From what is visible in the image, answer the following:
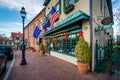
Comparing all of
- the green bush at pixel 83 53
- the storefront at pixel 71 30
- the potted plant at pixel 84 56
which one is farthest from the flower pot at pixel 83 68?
the storefront at pixel 71 30

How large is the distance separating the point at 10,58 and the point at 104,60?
9565 millimetres

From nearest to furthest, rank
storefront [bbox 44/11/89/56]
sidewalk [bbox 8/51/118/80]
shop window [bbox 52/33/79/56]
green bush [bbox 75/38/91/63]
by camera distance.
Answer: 1. sidewalk [bbox 8/51/118/80]
2. green bush [bbox 75/38/91/63]
3. storefront [bbox 44/11/89/56]
4. shop window [bbox 52/33/79/56]

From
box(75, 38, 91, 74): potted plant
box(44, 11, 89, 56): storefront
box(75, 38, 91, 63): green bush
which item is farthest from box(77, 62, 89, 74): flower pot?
box(44, 11, 89, 56): storefront

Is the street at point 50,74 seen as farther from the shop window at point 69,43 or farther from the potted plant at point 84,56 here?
the shop window at point 69,43

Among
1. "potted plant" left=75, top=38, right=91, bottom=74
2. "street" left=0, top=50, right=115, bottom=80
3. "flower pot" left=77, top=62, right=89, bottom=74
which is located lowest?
"street" left=0, top=50, right=115, bottom=80

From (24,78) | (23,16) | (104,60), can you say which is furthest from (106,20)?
(23,16)

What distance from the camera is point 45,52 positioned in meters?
17.9

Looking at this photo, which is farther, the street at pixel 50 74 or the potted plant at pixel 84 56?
the potted plant at pixel 84 56

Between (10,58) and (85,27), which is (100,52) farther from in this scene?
(10,58)

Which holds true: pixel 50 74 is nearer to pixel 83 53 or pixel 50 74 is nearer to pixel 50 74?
pixel 50 74

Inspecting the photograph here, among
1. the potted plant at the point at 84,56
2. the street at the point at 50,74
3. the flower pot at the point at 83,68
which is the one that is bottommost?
the street at the point at 50,74

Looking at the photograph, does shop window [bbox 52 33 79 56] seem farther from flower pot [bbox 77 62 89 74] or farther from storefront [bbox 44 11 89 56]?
flower pot [bbox 77 62 89 74]

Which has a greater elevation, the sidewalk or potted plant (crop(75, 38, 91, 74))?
potted plant (crop(75, 38, 91, 74))

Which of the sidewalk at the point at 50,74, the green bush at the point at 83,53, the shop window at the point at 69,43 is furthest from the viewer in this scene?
the shop window at the point at 69,43
